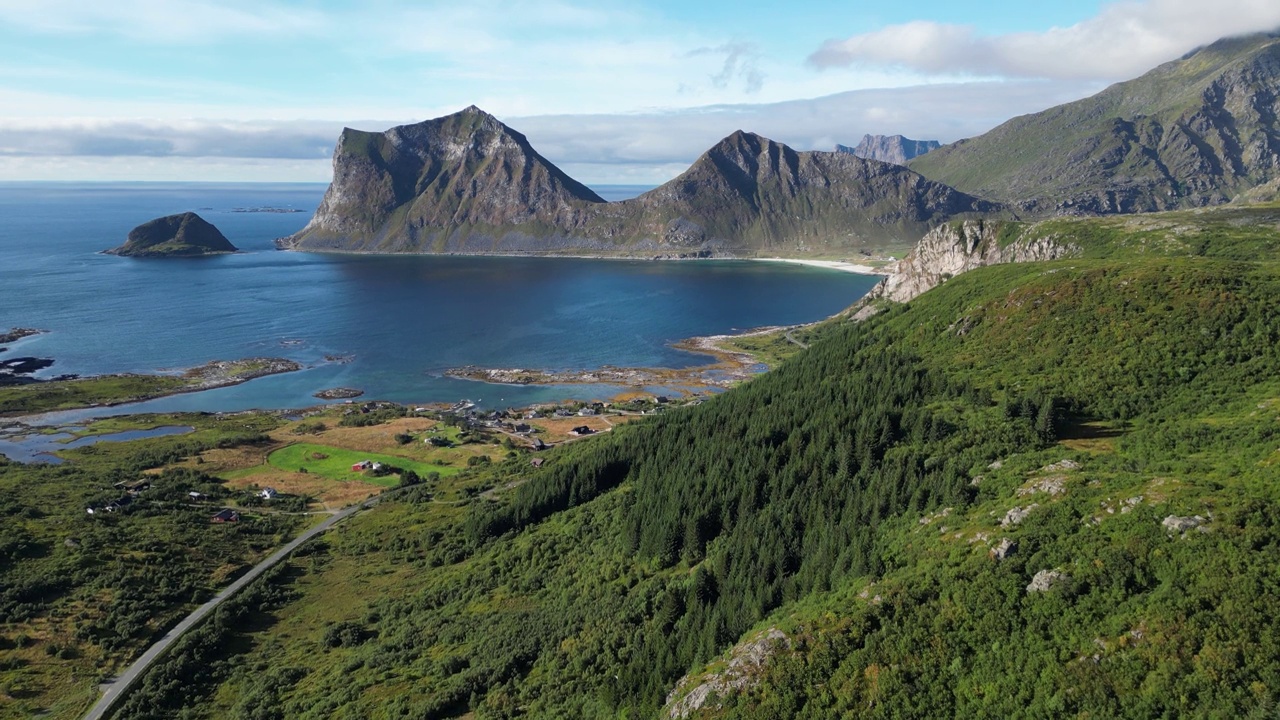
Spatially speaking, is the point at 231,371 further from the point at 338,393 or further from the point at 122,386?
the point at 338,393

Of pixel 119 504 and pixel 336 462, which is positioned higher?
pixel 119 504

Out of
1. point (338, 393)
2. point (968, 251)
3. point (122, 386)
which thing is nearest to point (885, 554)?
point (968, 251)

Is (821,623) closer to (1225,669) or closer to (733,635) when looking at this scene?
(733,635)

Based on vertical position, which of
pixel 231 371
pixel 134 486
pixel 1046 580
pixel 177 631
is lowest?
pixel 177 631

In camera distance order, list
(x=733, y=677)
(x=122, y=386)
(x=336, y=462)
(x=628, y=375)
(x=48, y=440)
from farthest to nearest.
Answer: (x=628, y=375)
(x=122, y=386)
(x=48, y=440)
(x=336, y=462)
(x=733, y=677)

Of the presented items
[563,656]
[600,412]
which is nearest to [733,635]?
[563,656]

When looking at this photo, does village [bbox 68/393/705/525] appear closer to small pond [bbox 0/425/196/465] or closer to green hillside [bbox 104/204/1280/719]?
small pond [bbox 0/425/196/465]

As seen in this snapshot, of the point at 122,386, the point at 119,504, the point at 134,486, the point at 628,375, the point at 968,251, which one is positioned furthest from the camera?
the point at 628,375
